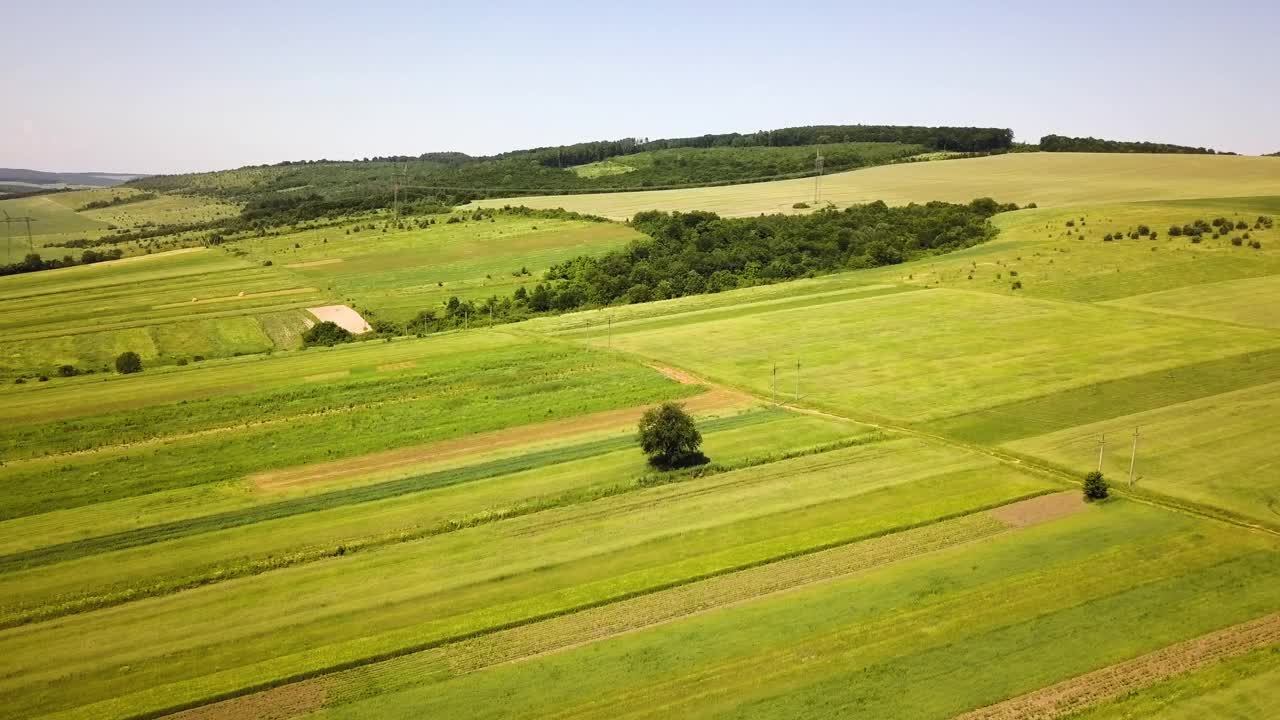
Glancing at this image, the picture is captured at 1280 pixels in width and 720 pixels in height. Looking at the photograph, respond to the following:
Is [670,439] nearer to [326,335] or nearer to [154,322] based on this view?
[326,335]

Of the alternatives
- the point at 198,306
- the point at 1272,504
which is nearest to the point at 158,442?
the point at 198,306

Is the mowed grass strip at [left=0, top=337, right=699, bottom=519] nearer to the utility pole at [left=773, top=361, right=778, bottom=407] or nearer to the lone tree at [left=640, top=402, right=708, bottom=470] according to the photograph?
the utility pole at [left=773, top=361, right=778, bottom=407]

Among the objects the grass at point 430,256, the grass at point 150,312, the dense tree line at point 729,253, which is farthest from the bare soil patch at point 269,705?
the grass at point 430,256

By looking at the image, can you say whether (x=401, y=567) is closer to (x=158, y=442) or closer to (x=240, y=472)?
(x=240, y=472)

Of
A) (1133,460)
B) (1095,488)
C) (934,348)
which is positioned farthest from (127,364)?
A: (1133,460)

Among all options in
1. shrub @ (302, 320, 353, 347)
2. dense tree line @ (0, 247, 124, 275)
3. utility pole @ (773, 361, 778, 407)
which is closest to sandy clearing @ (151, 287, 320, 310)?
shrub @ (302, 320, 353, 347)
